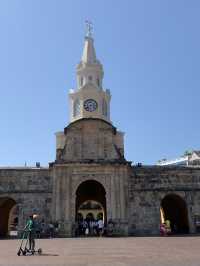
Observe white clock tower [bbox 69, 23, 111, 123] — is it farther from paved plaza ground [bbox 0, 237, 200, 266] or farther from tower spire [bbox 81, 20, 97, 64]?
paved plaza ground [bbox 0, 237, 200, 266]

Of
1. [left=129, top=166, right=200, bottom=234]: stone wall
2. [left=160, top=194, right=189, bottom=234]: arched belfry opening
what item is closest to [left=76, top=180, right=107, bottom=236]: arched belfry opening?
[left=129, top=166, right=200, bottom=234]: stone wall

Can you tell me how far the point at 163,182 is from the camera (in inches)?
1464

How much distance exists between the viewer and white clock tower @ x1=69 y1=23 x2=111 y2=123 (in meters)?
46.4

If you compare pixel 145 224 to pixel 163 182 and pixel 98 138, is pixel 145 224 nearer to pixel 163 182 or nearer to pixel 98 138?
pixel 163 182

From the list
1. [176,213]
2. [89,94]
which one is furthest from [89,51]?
[176,213]

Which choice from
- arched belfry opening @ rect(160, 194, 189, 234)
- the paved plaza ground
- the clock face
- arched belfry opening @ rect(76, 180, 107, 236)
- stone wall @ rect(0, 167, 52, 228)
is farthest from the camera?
the clock face

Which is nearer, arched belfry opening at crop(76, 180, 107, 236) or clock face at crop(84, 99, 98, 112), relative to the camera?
arched belfry opening at crop(76, 180, 107, 236)

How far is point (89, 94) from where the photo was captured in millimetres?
46562

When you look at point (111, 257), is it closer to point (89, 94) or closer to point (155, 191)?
point (155, 191)

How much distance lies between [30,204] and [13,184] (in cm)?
291

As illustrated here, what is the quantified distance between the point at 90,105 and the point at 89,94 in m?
1.54

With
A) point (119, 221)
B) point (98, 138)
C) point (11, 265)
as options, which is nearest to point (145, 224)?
point (119, 221)

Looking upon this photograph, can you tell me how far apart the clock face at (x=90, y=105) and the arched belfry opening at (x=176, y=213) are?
50.2ft

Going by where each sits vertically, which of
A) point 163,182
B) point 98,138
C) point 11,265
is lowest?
point 11,265
